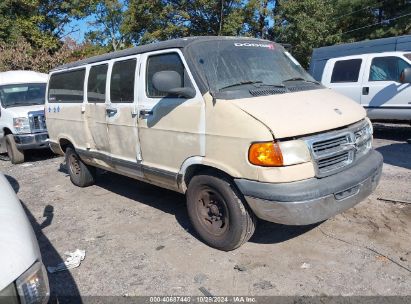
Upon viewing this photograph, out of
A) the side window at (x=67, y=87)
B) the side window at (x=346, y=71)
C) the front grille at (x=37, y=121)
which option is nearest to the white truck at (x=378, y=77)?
the side window at (x=346, y=71)

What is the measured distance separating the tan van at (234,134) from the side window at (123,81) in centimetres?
1

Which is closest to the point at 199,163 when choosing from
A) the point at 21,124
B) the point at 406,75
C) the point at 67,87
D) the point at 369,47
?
the point at 67,87

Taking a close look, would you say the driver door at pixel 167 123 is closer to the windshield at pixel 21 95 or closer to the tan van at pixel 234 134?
the tan van at pixel 234 134

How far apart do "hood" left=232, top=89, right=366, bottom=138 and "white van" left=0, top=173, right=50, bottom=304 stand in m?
2.04

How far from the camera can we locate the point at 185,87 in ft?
13.3

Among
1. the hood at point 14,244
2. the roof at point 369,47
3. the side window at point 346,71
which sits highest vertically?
the roof at point 369,47

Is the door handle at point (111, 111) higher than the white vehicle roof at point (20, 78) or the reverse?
the reverse

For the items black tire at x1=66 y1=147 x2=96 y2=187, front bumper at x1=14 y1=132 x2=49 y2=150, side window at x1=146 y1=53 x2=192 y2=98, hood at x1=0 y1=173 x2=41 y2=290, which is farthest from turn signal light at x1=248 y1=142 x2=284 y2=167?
front bumper at x1=14 y1=132 x2=49 y2=150

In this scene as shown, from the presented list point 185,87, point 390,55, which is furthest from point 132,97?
point 390,55

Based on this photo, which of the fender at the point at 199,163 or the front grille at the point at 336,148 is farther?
the fender at the point at 199,163

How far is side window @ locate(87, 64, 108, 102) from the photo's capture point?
5.45 meters

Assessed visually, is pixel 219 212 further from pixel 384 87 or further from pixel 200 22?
pixel 200 22

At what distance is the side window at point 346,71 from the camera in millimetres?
9719

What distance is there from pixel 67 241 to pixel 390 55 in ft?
26.3
